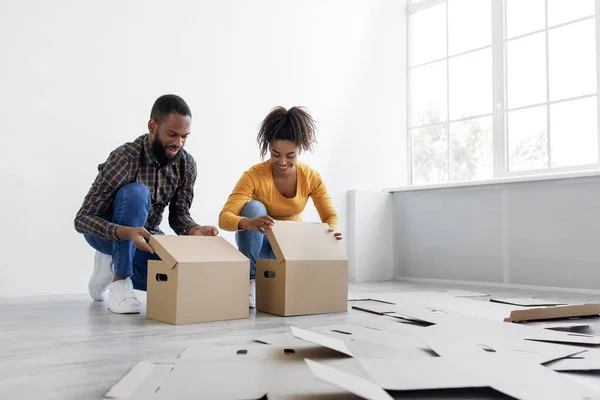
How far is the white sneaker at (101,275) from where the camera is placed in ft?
6.86

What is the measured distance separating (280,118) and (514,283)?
5.59 ft

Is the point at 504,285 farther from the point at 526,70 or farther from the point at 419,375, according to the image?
the point at 419,375

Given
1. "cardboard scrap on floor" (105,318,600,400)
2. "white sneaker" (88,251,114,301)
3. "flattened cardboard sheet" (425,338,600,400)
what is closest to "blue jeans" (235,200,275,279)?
"white sneaker" (88,251,114,301)

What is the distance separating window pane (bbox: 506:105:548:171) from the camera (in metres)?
3.17

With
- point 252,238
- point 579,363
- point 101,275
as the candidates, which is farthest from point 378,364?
point 101,275

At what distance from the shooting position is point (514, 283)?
118 inches

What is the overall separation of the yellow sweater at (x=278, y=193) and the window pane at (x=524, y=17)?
1.93 meters

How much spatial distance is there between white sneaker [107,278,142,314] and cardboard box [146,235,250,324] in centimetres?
12

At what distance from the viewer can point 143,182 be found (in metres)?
1.97

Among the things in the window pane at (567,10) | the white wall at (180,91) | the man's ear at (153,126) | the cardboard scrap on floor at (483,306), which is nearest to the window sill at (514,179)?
the white wall at (180,91)

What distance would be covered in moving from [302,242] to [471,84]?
2.23 meters

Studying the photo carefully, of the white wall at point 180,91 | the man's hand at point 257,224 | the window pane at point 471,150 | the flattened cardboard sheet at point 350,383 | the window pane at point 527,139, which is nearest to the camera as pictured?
the flattened cardboard sheet at point 350,383

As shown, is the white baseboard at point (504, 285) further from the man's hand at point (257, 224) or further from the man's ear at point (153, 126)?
the man's ear at point (153, 126)

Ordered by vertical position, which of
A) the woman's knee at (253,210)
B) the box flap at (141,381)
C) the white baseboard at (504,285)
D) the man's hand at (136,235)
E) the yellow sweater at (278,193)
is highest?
the yellow sweater at (278,193)
